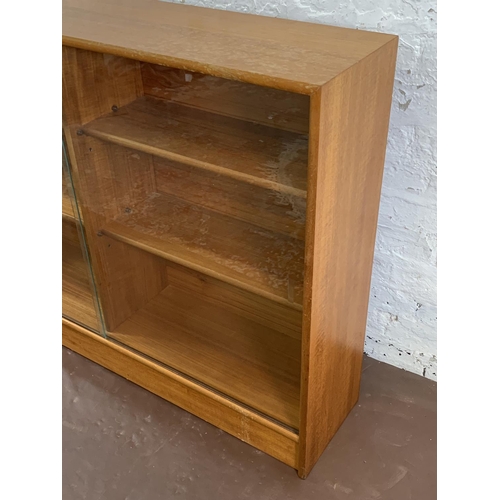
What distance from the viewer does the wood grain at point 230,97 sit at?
4.05 feet

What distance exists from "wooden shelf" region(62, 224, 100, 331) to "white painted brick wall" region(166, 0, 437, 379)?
837mm

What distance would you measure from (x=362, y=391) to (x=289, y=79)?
115 cm

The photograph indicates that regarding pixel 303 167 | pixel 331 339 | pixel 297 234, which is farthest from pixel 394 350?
pixel 303 167

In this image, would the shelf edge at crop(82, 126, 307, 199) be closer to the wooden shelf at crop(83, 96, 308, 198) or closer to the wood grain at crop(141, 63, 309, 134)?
the wooden shelf at crop(83, 96, 308, 198)

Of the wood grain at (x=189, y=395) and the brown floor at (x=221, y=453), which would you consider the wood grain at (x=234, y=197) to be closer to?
the wood grain at (x=189, y=395)

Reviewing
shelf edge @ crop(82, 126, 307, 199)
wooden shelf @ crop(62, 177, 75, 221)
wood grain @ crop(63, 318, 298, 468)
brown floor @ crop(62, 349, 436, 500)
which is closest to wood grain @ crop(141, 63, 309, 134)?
shelf edge @ crop(82, 126, 307, 199)

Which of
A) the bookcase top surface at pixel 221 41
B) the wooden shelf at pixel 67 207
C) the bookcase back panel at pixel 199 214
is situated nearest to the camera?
the bookcase top surface at pixel 221 41

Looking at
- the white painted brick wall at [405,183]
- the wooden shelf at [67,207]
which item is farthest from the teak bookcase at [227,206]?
the white painted brick wall at [405,183]

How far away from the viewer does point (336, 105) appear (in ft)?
3.65

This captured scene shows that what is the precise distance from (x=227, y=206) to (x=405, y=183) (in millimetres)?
488

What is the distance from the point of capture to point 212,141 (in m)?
1.44

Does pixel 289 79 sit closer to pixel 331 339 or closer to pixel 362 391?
pixel 331 339

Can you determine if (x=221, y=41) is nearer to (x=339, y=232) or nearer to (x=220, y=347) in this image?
(x=339, y=232)

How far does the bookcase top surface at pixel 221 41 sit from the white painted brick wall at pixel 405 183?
9cm
